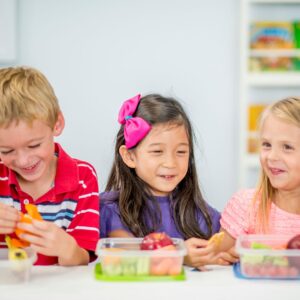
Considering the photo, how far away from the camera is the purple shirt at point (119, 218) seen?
5.28 feet

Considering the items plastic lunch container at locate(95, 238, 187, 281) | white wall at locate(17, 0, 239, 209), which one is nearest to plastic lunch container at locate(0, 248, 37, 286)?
plastic lunch container at locate(95, 238, 187, 281)

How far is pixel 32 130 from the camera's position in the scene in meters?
1.26

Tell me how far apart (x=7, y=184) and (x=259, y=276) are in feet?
2.12

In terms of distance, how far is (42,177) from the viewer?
4.64 ft

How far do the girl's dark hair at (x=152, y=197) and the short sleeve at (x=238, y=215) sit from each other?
4.5 inches

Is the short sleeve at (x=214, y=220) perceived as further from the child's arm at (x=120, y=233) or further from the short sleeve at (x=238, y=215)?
the child's arm at (x=120, y=233)

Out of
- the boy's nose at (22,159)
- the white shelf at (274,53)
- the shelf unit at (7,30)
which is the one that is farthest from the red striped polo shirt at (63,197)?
the white shelf at (274,53)

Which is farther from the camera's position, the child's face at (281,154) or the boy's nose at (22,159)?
the child's face at (281,154)

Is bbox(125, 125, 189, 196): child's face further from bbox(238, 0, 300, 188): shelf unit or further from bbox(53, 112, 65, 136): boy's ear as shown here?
bbox(238, 0, 300, 188): shelf unit

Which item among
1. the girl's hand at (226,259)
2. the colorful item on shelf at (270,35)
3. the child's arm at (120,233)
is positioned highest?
the colorful item on shelf at (270,35)

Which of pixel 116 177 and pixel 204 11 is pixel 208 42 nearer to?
pixel 204 11

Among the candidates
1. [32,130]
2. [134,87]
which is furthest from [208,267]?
[134,87]

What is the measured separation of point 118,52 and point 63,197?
1844 mm

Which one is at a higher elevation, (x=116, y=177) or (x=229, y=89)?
(x=229, y=89)
